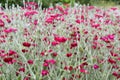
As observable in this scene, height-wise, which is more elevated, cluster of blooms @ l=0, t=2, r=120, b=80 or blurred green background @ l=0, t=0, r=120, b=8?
cluster of blooms @ l=0, t=2, r=120, b=80

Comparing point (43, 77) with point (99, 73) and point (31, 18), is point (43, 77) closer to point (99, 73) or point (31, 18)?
point (99, 73)

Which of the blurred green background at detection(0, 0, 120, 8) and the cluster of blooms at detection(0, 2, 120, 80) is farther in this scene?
the blurred green background at detection(0, 0, 120, 8)

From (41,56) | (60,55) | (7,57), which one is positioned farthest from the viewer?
(41,56)

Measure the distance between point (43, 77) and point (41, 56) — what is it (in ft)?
1.12

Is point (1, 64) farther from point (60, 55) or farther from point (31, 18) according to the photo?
point (31, 18)

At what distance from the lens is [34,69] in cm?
282

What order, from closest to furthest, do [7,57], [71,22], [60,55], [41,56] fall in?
1. [7,57]
2. [60,55]
3. [41,56]
4. [71,22]

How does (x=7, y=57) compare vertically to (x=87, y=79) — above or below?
above

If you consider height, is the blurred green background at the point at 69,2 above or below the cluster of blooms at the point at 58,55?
below

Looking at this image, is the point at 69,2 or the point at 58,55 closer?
the point at 58,55

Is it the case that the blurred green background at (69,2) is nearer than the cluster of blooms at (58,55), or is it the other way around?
the cluster of blooms at (58,55)

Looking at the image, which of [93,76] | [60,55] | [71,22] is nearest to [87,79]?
[93,76]

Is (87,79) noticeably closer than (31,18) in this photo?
Yes

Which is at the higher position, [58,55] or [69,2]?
[58,55]
